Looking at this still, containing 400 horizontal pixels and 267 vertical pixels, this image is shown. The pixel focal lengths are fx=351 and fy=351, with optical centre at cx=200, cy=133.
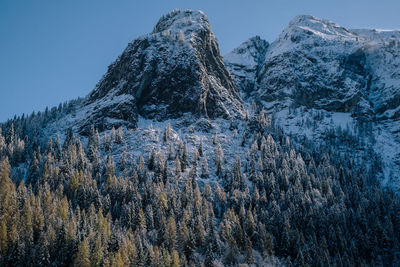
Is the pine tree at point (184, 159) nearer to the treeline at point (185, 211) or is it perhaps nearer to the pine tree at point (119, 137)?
the treeline at point (185, 211)

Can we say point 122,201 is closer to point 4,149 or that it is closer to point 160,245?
point 160,245

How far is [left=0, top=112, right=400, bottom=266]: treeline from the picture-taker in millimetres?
94875

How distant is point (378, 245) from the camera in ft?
419

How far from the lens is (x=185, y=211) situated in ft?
388

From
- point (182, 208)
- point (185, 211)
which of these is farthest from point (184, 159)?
point (185, 211)

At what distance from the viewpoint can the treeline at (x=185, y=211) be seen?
311 ft

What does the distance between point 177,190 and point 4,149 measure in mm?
83445

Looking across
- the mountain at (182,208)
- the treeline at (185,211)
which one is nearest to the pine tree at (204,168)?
the mountain at (182,208)

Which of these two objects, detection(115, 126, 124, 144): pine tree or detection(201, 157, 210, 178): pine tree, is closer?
detection(201, 157, 210, 178): pine tree

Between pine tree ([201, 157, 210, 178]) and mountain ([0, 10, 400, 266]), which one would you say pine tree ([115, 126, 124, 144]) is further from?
pine tree ([201, 157, 210, 178])

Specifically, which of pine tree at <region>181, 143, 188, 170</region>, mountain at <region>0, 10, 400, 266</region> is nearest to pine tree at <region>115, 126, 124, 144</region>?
mountain at <region>0, 10, 400, 266</region>

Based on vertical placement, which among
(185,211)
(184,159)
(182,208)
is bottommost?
(185,211)

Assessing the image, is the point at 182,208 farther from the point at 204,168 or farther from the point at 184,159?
the point at 184,159

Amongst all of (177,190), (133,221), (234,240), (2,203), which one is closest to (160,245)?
(133,221)
